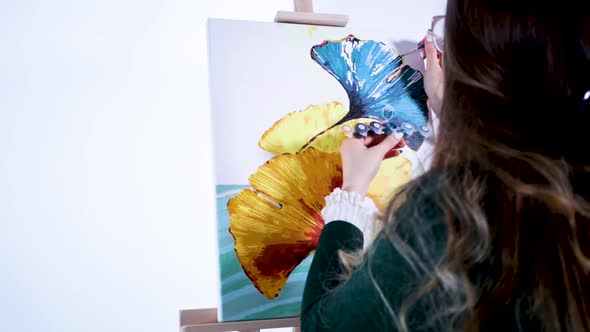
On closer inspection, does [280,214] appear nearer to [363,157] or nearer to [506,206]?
[363,157]

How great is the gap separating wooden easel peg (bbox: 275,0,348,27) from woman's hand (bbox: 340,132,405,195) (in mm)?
298

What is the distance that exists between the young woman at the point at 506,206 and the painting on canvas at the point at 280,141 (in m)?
0.61

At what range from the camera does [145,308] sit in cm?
168

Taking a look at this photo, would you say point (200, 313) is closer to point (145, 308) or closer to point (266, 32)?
point (145, 308)

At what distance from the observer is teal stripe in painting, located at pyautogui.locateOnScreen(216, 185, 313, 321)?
1.21 metres

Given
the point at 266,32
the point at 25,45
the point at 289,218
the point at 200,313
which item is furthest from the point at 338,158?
the point at 25,45

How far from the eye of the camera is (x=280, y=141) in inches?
50.1

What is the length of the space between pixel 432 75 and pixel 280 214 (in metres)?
0.45

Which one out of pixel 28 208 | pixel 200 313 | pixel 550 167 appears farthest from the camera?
pixel 28 208

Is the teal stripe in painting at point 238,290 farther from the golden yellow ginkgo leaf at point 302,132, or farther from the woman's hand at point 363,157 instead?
the woman's hand at point 363,157

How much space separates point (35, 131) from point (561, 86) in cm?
139

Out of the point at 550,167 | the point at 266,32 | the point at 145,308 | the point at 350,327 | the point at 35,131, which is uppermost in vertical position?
the point at 266,32

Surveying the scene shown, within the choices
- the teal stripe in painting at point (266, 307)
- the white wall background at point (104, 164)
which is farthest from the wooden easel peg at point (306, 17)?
the teal stripe in painting at point (266, 307)

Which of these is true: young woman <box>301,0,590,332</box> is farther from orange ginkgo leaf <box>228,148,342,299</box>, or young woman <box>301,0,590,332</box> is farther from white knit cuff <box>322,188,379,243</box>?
orange ginkgo leaf <box>228,148,342,299</box>
